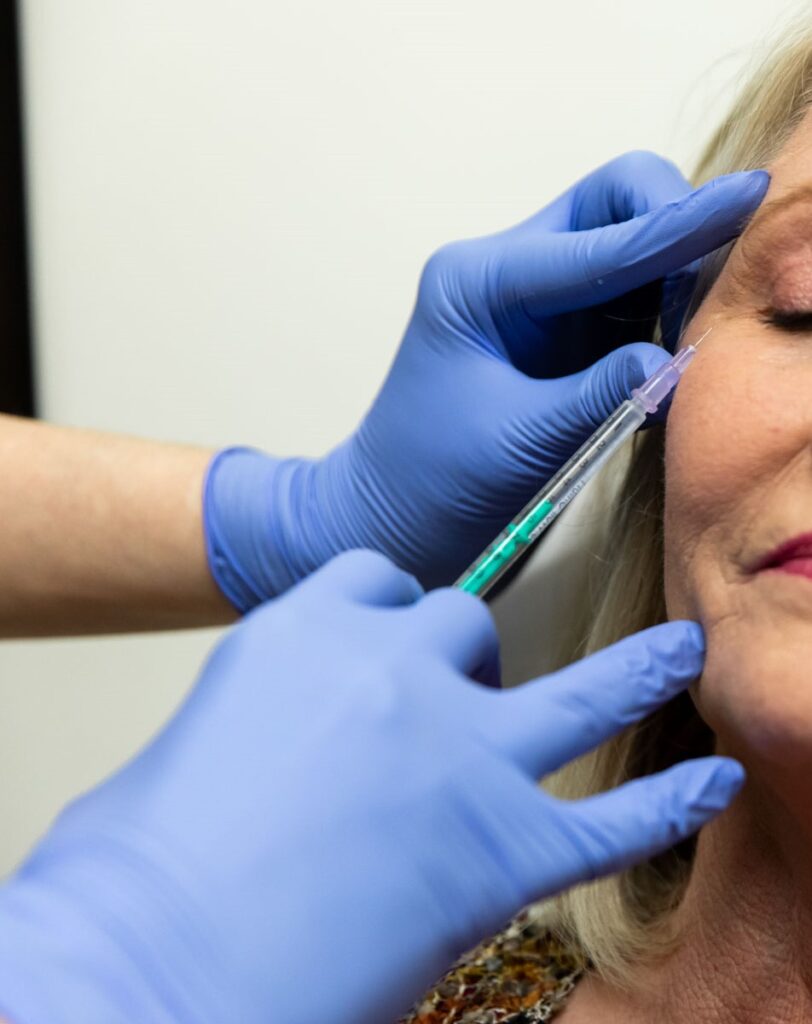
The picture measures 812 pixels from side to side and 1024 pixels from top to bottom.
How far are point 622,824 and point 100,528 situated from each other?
72 cm

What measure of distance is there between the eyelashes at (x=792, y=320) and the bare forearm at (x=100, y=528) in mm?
626

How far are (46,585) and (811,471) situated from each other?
841mm

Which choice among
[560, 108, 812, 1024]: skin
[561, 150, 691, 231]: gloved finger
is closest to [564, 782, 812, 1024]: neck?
[560, 108, 812, 1024]: skin

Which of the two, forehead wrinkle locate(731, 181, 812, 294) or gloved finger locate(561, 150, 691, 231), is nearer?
forehead wrinkle locate(731, 181, 812, 294)

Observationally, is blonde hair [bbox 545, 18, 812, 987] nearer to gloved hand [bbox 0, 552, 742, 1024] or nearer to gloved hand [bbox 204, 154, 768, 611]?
gloved hand [bbox 204, 154, 768, 611]

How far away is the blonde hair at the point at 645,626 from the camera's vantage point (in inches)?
37.9

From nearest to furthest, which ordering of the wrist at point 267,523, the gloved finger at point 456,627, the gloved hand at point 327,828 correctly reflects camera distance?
the gloved hand at point 327,828, the gloved finger at point 456,627, the wrist at point 267,523

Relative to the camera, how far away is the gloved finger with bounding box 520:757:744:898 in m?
0.63

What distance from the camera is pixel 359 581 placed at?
2.36 ft

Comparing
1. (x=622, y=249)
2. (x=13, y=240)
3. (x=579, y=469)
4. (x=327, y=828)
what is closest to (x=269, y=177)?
(x=13, y=240)

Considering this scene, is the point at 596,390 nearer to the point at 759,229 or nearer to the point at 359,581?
the point at 759,229

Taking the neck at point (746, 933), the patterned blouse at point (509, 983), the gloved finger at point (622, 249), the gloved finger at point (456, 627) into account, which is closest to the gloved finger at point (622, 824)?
the gloved finger at point (456, 627)

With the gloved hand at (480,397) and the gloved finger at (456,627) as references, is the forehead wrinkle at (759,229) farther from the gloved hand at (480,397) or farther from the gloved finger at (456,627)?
the gloved finger at (456,627)

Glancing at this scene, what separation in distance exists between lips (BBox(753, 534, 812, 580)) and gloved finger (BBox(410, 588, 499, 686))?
0.21 meters
